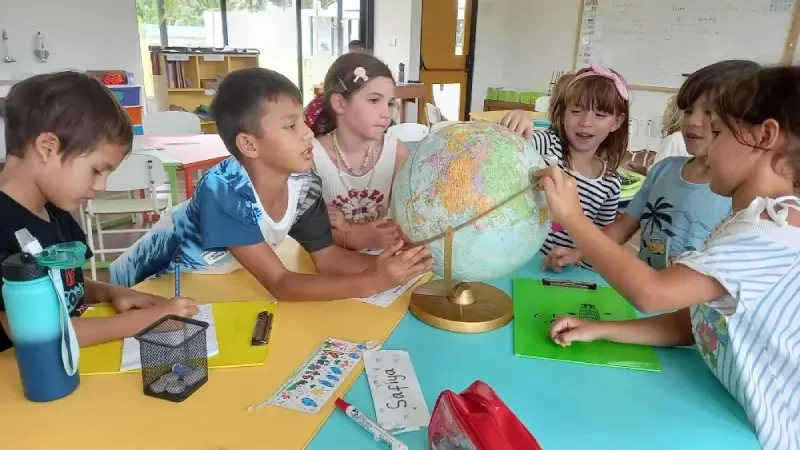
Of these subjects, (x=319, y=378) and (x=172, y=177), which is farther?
(x=172, y=177)

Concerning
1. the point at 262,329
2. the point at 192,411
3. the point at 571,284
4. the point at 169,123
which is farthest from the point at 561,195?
the point at 169,123

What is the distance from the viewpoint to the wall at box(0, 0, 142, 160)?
600 centimetres

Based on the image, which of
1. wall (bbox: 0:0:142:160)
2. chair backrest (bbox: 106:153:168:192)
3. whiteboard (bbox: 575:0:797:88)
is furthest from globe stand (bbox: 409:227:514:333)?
wall (bbox: 0:0:142:160)

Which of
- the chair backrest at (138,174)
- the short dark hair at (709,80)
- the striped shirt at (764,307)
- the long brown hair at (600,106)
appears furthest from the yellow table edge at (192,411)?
the chair backrest at (138,174)

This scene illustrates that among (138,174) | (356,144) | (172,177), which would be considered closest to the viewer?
(356,144)

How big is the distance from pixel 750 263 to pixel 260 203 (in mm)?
1098

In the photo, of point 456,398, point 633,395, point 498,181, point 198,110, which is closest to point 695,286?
point 633,395

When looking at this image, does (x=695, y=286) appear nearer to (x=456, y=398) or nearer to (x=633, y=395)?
(x=633, y=395)

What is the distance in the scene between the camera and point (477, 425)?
0.77 m

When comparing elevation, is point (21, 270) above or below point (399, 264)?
above

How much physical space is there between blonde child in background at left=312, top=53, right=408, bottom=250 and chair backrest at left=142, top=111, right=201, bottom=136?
330 cm

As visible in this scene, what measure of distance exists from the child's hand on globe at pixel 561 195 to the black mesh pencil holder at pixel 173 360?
2.37 feet

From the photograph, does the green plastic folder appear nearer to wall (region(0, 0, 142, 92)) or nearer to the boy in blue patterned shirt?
the boy in blue patterned shirt

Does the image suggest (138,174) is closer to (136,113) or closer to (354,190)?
(354,190)
